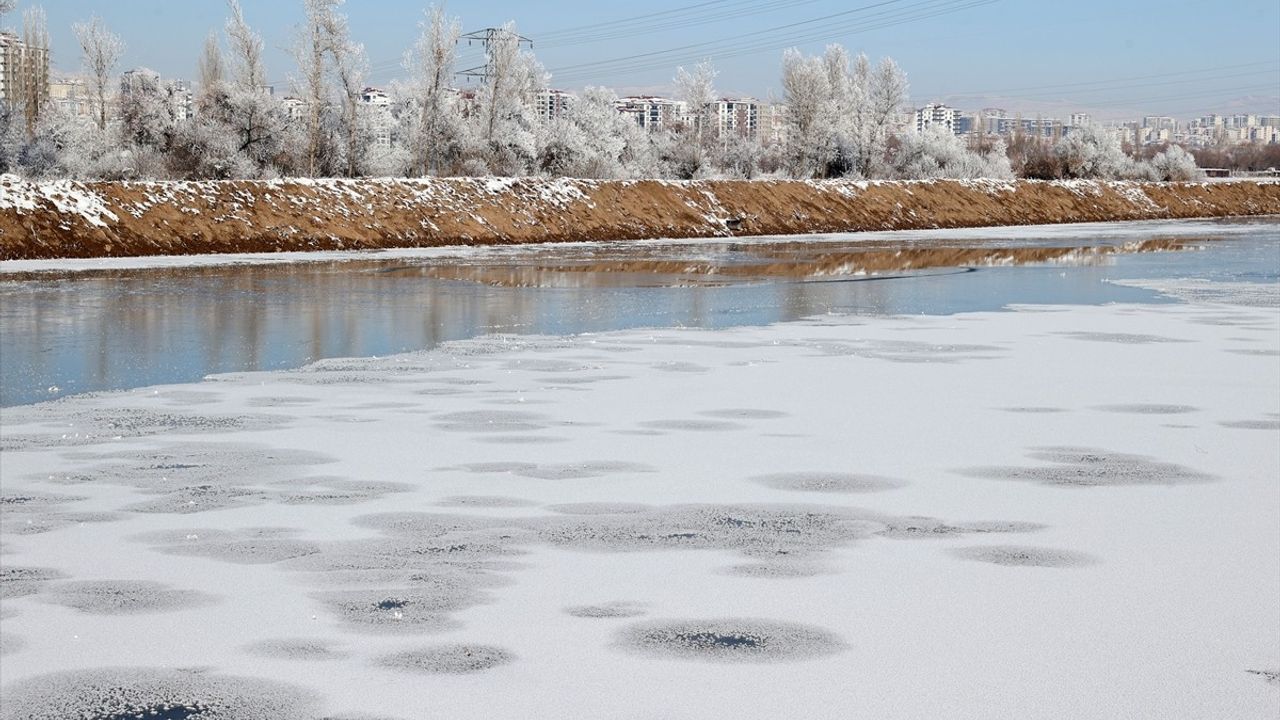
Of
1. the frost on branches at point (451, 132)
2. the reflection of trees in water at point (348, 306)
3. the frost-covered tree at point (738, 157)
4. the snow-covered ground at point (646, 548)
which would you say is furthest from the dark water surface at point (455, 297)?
the frost-covered tree at point (738, 157)

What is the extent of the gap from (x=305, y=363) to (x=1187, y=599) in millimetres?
9377

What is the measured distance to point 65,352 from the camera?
560 inches

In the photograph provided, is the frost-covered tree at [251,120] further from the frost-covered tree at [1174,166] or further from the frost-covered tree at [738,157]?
the frost-covered tree at [1174,166]

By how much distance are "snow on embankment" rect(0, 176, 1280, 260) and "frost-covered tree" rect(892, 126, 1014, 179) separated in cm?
2241

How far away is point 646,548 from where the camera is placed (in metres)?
6.92

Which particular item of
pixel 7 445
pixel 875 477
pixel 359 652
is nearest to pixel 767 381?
pixel 875 477

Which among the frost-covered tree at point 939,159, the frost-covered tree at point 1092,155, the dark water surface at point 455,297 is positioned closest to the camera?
the dark water surface at point 455,297

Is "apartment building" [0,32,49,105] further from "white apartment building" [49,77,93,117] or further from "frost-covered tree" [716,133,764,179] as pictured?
"frost-covered tree" [716,133,764,179]

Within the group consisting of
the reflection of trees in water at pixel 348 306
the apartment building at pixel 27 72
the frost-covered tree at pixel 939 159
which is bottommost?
the reflection of trees in water at pixel 348 306

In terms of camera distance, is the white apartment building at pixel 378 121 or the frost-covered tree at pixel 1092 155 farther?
the frost-covered tree at pixel 1092 155

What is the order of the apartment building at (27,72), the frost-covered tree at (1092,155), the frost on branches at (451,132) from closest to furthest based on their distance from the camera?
the frost on branches at (451,132) < the apartment building at (27,72) < the frost-covered tree at (1092,155)

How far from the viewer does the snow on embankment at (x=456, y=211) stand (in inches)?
1208

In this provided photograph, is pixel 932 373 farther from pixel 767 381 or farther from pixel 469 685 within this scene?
pixel 469 685

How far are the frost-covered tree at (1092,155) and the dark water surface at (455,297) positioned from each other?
65.1 m
